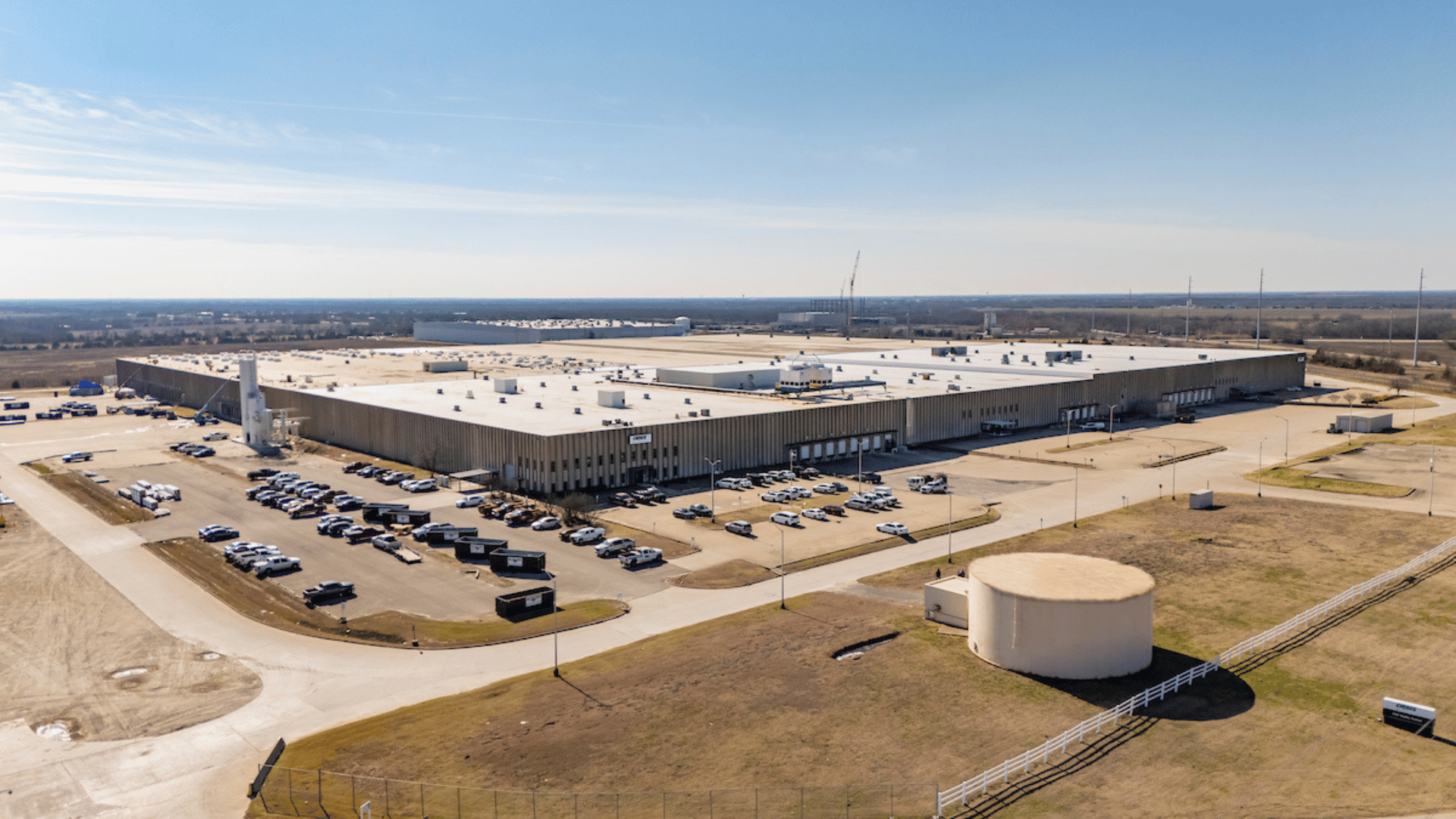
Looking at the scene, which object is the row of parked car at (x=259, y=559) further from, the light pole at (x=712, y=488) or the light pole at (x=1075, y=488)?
the light pole at (x=1075, y=488)

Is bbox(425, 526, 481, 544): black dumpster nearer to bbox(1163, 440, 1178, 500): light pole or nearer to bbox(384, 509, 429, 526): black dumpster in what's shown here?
bbox(384, 509, 429, 526): black dumpster

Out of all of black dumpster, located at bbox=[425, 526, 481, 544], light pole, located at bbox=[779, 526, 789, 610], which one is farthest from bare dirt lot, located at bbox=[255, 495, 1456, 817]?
black dumpster, located at bbox=[425, 526, 481, 544]

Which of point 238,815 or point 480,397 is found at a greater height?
point 480,397

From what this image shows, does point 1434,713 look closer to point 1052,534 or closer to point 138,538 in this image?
point 1052,534

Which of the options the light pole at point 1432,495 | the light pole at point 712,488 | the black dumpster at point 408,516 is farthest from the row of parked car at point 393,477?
the light pole at point 1432,495

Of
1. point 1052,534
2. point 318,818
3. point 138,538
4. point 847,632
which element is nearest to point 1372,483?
point 1052,534

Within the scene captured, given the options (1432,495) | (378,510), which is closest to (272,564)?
(378,510)

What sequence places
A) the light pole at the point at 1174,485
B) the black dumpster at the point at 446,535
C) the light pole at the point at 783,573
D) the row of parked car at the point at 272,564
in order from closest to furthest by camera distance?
1. the light pole at the point at 783,573
2. the row of parked car at the point at 272,564
3. the black dumpster at the point at 446,535
4. the light pole at the point at 1174,485

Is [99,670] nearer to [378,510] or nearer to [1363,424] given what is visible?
[378,510]
